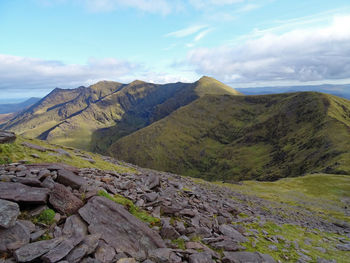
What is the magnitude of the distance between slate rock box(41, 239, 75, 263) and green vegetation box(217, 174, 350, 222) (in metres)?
56.1

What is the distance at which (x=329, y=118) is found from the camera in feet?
627

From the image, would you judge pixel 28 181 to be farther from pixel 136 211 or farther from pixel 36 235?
pixel 136 211

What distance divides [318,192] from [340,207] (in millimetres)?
18216

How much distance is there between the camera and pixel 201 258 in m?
10.9

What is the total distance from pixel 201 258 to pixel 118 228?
15.5 feet

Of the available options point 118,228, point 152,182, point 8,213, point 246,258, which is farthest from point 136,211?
point 152,182

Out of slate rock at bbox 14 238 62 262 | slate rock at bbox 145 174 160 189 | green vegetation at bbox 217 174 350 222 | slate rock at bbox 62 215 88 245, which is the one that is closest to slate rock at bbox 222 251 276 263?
slate rock at bbox 62 215 88 245

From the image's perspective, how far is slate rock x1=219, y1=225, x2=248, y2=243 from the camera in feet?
50.0

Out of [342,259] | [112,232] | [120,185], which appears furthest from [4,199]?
[342,259]

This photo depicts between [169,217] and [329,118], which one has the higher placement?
[169,217]

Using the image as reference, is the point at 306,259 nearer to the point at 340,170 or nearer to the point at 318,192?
the point at 318,192

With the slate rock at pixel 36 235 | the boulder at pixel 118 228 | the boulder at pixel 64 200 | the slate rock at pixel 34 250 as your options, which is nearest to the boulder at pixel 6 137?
the boulder at pixel 64 200

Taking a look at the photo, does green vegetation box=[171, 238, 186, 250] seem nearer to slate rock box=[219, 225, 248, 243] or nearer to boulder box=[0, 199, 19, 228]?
slate rock box=[219, 225, 248, 243]

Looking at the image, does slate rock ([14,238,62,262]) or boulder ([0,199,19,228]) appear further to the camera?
boulder ([0,199,19,228])
